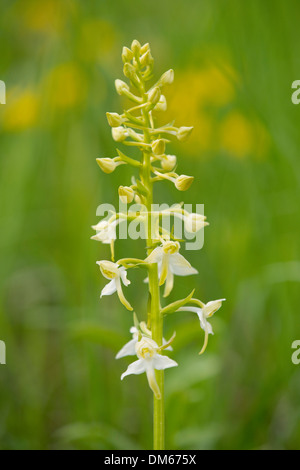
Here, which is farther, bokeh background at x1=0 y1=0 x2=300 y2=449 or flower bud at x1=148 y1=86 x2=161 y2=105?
bokeh background at x1=0 y1=0 x2=300 y2=449

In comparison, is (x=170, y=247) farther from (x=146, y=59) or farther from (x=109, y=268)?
(x=146, y=59)

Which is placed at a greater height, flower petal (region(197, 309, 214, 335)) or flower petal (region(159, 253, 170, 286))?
flower petal (region(159, 253, 170, 286))

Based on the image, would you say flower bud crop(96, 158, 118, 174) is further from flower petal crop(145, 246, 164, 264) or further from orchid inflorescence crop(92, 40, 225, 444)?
flower petal crop(145, 246, 164, 264)

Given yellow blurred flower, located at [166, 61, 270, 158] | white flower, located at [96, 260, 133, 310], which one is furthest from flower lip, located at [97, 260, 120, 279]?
yellow blurred flower, located at [166, 61, 270, 158]

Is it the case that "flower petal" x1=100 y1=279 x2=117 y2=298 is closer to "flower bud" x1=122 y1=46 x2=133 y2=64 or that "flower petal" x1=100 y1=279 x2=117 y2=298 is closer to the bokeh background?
the bokeh background

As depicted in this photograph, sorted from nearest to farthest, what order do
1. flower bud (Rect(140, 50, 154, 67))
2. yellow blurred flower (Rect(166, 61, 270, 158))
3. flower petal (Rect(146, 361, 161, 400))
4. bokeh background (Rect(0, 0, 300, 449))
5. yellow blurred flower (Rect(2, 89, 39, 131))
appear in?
flower petal (Rect(146, 361, 161, 400)), flower bud (Rect(140, 50, 154, 67)), bokeh background (Rect(0, 0, 300, 449)), yellow blurred flower (Rect(166, 61, 270, 158)), yellow blurred flower (Rect(2, 89, 39, 131))

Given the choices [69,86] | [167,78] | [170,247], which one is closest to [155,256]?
[170,247]

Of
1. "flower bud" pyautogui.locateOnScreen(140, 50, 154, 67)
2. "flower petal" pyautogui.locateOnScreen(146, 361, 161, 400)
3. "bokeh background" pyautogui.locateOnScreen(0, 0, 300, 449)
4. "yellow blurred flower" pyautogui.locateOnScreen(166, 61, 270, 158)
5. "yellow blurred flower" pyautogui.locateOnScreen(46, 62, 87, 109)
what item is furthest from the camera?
"yellow blurred flower" pyautogui.locateOnScreen(46, 62, 87, 109)

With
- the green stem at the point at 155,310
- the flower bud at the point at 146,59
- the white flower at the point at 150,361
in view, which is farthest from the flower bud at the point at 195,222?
the flower bud at the point at 146,59

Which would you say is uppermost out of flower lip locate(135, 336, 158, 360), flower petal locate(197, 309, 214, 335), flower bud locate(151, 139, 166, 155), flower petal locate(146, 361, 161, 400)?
flower bud locate(151, 139, 166, 155)
